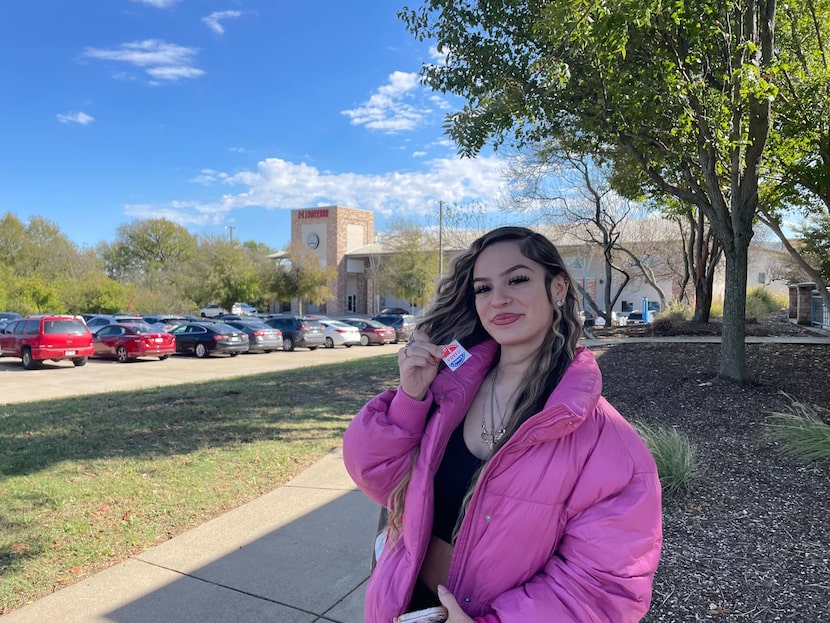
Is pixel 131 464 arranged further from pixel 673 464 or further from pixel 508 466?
pixel 508 466

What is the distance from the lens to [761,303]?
25641 mm

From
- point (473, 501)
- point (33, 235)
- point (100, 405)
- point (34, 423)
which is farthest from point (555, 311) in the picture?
point (33, 235)

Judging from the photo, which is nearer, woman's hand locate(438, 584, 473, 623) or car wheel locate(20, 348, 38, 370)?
woman's hand locate(438, 584, 473, 623)

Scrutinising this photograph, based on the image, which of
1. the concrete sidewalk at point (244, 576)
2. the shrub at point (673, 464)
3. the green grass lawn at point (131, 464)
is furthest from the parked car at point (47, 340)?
the shrub at point (673, 464)

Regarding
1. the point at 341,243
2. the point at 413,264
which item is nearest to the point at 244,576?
the point at 413,264

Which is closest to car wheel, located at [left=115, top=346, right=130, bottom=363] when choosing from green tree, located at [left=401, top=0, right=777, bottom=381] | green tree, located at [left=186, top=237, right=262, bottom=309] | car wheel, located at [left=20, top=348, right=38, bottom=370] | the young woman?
car wheel, located at [left=20, top=348, right=38, bottom=370]

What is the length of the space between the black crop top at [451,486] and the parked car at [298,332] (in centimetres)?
2447

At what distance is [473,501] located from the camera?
149 cm

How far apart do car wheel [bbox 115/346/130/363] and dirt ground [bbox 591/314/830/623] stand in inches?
680

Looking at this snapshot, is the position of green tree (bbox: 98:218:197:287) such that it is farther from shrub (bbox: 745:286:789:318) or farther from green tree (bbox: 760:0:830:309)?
green tree (bbox: 760:0:830:309)

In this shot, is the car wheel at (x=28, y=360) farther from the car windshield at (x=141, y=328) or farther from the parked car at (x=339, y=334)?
the parked car at (x=339, y=334)

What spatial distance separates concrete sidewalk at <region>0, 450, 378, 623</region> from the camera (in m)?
3.06

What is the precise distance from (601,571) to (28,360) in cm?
2036

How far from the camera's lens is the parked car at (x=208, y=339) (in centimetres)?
2192
